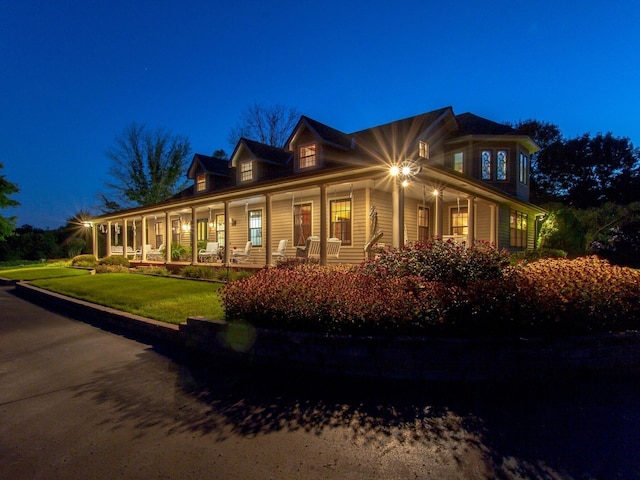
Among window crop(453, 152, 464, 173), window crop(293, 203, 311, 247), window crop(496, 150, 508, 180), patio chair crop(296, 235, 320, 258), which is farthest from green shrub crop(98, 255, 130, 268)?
window crop(496, 150, 508, 180)

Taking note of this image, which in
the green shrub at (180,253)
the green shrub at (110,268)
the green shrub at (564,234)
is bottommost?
the green shrub at (110,268)

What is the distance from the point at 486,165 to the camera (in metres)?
17.9

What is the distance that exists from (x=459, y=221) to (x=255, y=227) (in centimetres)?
963

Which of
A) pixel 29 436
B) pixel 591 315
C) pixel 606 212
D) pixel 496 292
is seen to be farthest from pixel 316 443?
pixel 606 212

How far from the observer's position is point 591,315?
496 cm

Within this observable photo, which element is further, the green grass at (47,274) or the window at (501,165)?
the window at (501,165)

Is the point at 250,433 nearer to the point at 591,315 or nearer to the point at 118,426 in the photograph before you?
the point at 118,426

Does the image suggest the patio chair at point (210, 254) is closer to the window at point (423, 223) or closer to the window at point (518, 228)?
the window at point (423, 223)

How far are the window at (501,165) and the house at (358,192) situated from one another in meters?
0.05

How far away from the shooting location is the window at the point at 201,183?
19830mm

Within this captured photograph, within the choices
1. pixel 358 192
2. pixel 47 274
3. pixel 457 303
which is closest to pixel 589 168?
pixel 358 192

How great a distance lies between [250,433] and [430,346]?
2.29 meters

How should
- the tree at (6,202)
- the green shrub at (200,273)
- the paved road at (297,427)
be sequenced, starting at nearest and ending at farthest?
1. the paved road at (297,427)
2. the green shrub at (200,273)
3. the tree at (6,202)

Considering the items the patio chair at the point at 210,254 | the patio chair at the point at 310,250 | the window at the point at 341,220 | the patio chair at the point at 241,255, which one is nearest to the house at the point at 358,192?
the window at the point at 341,220
